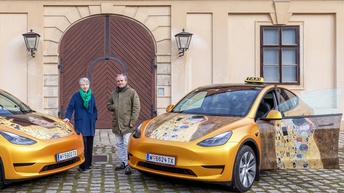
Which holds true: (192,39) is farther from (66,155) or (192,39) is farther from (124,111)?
(66,155)

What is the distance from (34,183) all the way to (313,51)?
29.6 ft

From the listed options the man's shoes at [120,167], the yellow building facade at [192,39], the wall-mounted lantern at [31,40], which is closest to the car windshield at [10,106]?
the man's shoes at [120,167]

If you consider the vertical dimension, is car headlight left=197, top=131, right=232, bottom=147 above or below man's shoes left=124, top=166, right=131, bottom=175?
above

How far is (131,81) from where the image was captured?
10.9 meters

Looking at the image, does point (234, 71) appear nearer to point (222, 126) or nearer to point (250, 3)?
point (250, 3)

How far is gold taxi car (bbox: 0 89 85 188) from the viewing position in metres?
4.60

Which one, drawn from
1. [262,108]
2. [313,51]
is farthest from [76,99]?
[313,51]

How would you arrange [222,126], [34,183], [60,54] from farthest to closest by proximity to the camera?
1. [60,54]
2. [34,183]
3. [222,126]

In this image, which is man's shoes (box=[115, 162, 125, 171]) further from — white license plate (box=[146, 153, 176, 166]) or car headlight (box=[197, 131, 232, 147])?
car headlight (box=[197, 131, 232, 147])

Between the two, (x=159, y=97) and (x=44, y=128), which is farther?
(x=159, y=97)

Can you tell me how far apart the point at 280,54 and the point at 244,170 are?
7.23 meters

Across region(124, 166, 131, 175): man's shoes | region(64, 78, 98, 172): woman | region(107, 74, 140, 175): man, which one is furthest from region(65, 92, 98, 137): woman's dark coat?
region(124, 166, 131, 175): man's shoes

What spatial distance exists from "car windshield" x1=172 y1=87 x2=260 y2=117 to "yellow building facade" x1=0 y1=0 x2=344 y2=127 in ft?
15.9

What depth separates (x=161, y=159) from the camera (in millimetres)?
4754
